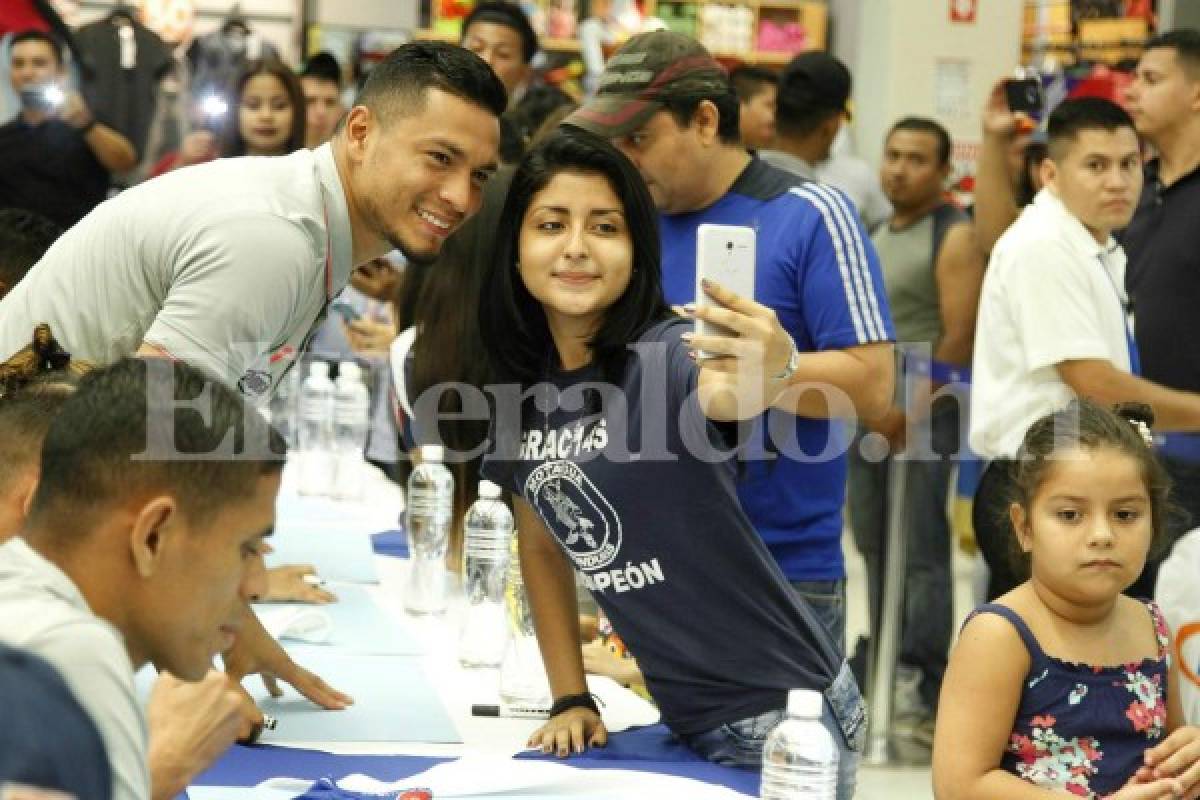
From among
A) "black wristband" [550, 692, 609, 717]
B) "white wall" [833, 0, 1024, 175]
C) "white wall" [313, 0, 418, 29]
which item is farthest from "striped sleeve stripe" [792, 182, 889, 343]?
"white wall" [313, 0, 418, 29]

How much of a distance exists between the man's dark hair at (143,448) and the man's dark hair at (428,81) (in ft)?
3.39

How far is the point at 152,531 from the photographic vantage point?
139 centimetres

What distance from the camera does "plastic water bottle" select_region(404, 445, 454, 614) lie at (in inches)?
124

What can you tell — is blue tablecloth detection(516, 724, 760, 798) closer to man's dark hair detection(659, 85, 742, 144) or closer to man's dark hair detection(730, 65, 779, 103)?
man's dark hair detection(659, 85, 742, 144)

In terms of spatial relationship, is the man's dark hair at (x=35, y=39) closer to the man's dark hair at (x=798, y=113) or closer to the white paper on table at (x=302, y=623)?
the man's dark hair at (x=798, y=113)

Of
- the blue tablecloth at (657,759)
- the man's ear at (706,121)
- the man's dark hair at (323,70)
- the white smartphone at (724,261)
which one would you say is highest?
the man's dark hair at (323,70)

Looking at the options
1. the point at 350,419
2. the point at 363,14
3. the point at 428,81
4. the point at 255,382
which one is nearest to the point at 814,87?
the point at 350,419

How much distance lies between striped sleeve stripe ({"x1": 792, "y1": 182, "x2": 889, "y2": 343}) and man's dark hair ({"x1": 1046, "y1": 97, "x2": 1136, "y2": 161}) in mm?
1467

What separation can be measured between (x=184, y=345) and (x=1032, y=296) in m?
2.52

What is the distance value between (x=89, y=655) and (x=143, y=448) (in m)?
0.23

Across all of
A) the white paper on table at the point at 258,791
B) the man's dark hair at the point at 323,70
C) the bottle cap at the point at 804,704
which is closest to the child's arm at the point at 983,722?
the bottle cap at the point at 804,704

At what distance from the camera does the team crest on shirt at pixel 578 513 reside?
2.18 metres

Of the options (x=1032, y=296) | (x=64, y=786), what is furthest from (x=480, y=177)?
(x=1032, y=296)

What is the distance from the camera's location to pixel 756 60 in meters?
10.3
